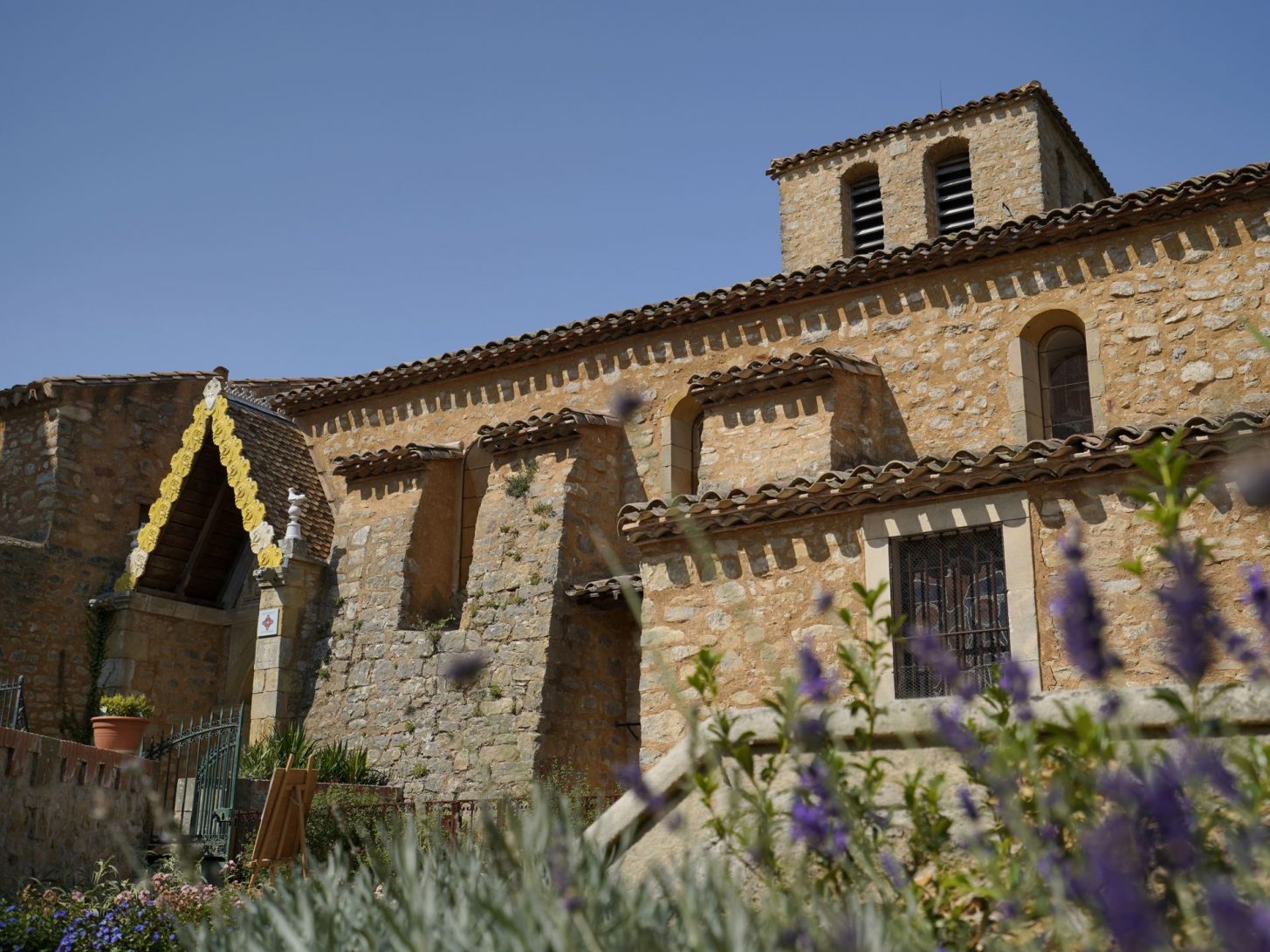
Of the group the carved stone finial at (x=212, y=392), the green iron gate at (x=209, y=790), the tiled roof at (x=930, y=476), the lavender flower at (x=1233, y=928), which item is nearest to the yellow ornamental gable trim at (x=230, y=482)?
the carved stone finial at (x=212, y=392)

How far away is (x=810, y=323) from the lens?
1427 centimetres

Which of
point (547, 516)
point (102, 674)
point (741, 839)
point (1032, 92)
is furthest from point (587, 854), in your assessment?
point (1032, 92)

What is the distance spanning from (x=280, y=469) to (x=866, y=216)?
34.9ft

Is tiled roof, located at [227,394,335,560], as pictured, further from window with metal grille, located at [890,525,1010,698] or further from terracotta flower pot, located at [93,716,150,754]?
window with metal grille, located at [890,525,1010,698]

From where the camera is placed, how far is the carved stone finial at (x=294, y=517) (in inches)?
619

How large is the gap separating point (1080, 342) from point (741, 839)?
1138 centimetres

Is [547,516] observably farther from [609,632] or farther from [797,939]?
[797,939]

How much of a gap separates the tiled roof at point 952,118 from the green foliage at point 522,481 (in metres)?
9.68

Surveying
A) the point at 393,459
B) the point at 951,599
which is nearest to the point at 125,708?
the point at 393,459

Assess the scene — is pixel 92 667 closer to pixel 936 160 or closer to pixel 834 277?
pixel 834 277

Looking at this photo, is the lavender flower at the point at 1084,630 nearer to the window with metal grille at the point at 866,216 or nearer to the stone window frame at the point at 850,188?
the window with metal grille at the point at 866,216

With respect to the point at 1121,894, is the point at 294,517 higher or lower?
higher

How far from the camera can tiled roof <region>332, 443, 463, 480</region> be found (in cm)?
1584

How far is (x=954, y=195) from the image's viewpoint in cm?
2016
